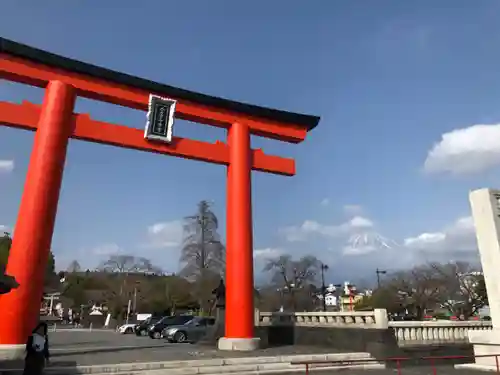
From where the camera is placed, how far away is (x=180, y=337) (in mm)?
18562

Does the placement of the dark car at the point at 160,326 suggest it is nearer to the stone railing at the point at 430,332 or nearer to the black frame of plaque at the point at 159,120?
the black frame of plaque at the point at 159,120

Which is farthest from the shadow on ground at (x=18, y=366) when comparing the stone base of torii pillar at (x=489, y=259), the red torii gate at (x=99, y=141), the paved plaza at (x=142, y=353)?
the stone base of torii pillar at (x=489, y=259)

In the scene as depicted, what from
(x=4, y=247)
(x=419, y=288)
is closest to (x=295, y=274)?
(x=419, y=288)

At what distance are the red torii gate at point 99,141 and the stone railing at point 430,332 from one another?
179 inches

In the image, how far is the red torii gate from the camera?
10859 millimetres

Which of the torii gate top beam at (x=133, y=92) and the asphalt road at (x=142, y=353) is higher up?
the torii gate top beam at (x=133, y=92)

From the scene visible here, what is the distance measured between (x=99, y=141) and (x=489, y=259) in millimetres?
11591

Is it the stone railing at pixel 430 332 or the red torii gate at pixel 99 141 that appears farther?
the stone railing at pixel 430 332

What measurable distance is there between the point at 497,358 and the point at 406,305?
40.8 meters

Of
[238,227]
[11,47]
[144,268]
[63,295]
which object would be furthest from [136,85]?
[63,295]

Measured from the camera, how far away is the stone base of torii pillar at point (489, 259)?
916 cm

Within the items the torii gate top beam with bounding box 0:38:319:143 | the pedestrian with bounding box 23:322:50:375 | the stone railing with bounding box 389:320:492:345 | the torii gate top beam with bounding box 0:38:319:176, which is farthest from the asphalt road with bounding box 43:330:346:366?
the torii gate top beam with bounding box 0:38:319:143

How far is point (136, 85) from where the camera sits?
14.0 meters

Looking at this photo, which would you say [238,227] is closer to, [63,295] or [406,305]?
[406,305]
